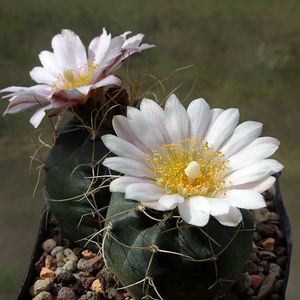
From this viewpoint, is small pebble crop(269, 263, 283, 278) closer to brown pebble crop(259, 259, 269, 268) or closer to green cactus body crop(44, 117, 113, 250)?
brown pebble crop(259, 259, 269, 268)

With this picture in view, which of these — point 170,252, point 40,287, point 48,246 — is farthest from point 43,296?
point 170,252

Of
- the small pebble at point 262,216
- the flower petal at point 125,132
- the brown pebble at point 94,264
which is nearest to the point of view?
the flower petal at point 125,132

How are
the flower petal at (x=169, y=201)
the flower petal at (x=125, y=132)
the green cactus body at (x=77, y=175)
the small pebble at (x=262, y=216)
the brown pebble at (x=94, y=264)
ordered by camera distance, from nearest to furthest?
the flower petal at (x=169, y=201)
the flower petal at (x=125, y=132)
the green cactus body at (x=77, y=175)
the brown pebble at (x=94, y=264)
the small pebble at (x=262, y=216)

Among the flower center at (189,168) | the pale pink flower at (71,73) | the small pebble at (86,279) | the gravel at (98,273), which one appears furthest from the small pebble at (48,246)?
the flower center at (189,168)

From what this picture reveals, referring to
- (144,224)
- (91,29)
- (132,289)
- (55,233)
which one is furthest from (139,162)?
(91,29)

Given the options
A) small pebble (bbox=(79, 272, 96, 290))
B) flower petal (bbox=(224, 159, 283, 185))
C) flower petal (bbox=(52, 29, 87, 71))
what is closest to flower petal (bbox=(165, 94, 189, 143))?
flower petal (bbox=(224, 159, 283, 185))

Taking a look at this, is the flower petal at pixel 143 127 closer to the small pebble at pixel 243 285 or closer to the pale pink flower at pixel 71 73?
the pale pink flower at pixel 71 73

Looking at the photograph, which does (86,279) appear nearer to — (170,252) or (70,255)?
(70,255)

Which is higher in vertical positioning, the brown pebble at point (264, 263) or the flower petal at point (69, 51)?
the flower petal at point (69, 51)
